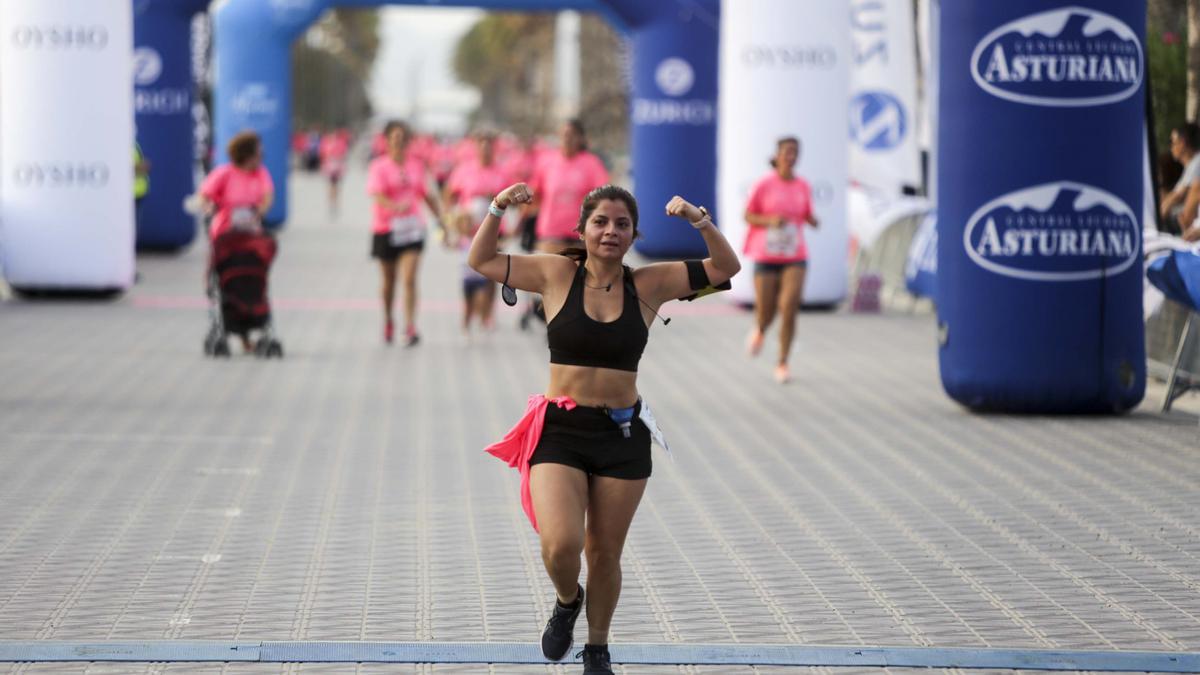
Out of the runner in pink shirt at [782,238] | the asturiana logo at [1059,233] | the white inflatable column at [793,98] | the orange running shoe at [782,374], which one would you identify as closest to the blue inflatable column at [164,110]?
the white inflatable column at [793,98]

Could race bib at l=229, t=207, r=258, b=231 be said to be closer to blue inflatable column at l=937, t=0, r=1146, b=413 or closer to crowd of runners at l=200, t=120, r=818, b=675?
blue inflatable column at l=937, t=0, r=1146, b=413

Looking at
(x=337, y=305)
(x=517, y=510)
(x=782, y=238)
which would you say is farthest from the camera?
(x=337, y=305)

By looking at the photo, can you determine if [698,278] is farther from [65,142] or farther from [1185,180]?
[65,142]

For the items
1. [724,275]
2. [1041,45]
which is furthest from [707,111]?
[724,275]

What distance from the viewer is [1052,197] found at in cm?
1162

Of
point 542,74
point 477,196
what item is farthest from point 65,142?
point 542,74

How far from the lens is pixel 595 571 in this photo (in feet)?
18.7

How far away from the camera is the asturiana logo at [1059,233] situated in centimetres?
1161

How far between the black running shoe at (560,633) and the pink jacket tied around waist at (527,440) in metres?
0.26

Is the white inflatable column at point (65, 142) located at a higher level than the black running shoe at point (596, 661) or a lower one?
higher

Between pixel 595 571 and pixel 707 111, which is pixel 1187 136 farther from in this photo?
pixel 707 111

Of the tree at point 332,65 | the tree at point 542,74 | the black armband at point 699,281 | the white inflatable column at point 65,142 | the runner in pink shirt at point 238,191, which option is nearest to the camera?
the black armband at point 699,281

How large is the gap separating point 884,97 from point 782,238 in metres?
8.78

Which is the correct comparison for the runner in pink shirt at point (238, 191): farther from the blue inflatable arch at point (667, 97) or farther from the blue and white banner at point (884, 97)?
the blue inflatable arch at point (667, 97)
